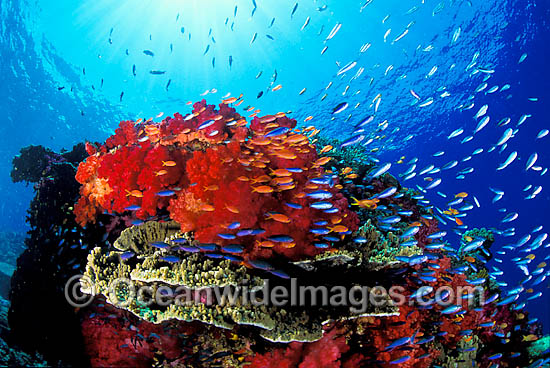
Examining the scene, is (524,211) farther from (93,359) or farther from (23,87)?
(23,87)

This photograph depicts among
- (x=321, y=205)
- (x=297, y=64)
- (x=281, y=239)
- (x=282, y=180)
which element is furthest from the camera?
(x=297, y=64)

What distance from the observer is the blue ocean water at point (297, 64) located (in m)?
29.7

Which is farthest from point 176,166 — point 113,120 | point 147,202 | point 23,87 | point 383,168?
point 113,120

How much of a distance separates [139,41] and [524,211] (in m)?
70.8

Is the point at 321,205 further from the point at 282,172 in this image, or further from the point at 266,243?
the point at 266,243

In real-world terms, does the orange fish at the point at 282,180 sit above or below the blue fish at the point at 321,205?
above

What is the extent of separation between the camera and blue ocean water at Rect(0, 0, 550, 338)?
2972 centimetres

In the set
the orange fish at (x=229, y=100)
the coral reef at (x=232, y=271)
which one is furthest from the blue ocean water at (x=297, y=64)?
the coral reef at (x=232, y=271)

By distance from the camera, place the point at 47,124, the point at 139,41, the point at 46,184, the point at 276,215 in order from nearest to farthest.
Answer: the point at 276,215
the point at 46,184
the point at 139,41
the point at 47,124

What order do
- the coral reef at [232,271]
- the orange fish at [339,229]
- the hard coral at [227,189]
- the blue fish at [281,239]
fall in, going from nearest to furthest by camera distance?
the blue fish at [281,239] → the coral reef at [232,271] → the hard coral at [227,189] → the orange fish at [339,229]

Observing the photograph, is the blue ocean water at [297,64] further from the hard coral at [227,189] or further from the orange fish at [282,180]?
the orange fish at [282,180]

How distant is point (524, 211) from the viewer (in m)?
52.0

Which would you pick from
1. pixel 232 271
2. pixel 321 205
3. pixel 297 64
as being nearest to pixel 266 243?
pixel 232 271

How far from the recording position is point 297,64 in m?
37.6
